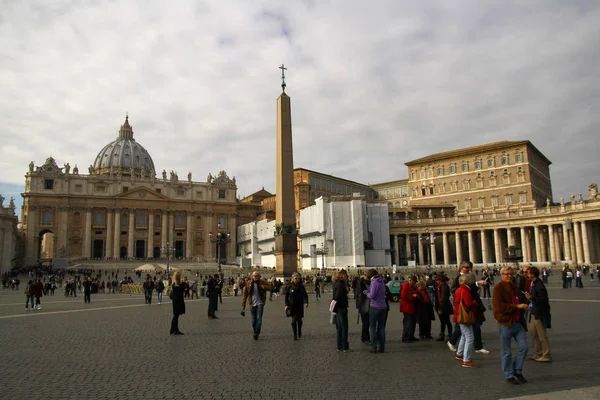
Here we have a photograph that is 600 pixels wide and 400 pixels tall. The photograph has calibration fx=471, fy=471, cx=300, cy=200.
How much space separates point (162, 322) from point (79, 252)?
75036 millimetres

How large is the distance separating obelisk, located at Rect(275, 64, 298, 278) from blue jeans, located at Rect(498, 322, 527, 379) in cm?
1984

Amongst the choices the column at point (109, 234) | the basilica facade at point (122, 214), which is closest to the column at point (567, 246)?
the basilica facade at point (122, 214)

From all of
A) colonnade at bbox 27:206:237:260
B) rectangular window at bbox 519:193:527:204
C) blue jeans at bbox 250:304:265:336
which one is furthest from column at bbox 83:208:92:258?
blue jeans at bbox 250:304:265:336

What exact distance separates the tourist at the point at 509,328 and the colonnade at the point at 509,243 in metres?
35.9

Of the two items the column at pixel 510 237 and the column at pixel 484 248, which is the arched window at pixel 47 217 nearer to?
the column at pixel 484 248

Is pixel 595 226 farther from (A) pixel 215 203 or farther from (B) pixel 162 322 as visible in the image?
(A) pixel 215 203

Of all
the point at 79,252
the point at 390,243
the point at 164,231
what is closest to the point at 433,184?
the point at 390,243

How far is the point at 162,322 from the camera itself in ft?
43.3

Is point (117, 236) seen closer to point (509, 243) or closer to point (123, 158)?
point (123, 158)

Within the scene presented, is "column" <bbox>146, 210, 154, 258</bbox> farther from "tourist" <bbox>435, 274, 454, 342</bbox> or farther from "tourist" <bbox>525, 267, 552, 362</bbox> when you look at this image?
"tourist" <bbox>525, 267, 552, 362</bbox>

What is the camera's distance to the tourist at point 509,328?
5934 mm

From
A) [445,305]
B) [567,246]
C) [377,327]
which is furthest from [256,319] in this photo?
[567,246]

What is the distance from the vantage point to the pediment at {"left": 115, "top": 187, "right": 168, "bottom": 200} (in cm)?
8394

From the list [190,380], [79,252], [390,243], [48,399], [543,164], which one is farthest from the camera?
[79,252]
